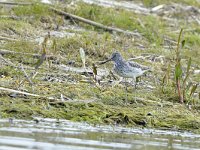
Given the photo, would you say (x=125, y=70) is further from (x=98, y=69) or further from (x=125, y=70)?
(x=98, y=69)

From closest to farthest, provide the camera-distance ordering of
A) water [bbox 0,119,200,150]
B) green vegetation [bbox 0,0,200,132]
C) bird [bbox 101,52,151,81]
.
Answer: water [bbox 0,119,200,150] < green vegetation [bbox 0,0,200,132] < bird [bbox 101,52,151,81]

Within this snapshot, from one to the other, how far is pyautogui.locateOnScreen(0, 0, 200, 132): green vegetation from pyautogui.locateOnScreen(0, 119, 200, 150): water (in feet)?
1.34

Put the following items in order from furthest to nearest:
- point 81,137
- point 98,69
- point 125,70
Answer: point 98,69
point 125,70
point 81,137

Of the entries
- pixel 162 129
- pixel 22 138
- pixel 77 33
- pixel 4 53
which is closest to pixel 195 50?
pixel 77 33

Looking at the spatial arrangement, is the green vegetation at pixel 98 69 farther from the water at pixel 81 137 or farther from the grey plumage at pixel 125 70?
the water at pixel 81 137

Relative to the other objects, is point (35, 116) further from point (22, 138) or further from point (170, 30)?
point (170, 30)

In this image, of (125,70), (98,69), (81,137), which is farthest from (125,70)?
(81,137)

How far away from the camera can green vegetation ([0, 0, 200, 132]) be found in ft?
34.9

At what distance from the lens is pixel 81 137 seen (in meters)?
8.98

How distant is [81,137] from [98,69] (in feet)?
16.5

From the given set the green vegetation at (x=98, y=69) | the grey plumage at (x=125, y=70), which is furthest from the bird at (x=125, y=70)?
the green vegetation at (x=98, y=69)

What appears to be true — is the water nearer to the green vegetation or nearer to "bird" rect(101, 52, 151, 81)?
the green vegetation

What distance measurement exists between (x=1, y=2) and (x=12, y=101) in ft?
21.3

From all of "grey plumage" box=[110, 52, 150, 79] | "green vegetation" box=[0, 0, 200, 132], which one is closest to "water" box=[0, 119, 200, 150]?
"green vegetation" box=[0, 0, 200, 132]
